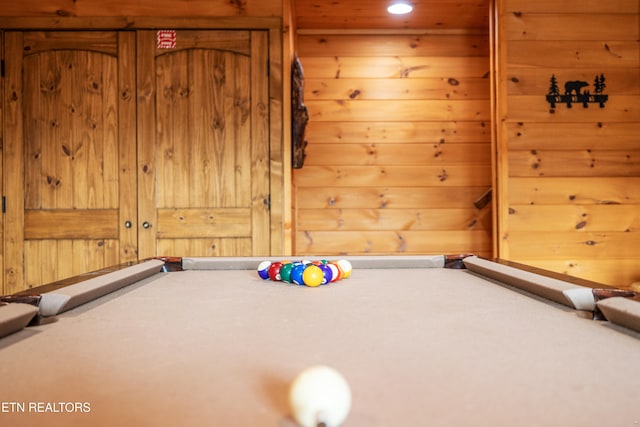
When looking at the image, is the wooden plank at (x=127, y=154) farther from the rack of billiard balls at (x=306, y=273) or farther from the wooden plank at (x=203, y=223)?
the rack of billiard balls at (x=306, y=273)

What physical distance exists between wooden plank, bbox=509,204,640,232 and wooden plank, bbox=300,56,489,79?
133 cm

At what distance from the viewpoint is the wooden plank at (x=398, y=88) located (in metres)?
3.65

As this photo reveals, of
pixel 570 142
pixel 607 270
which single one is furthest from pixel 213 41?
pixel 607 270

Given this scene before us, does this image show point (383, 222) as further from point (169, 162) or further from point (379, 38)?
point (169, 162)

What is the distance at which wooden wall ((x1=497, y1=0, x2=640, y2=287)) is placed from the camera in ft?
9.60

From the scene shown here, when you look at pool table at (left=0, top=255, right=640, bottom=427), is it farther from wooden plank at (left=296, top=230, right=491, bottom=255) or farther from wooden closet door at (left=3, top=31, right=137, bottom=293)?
wooden plank at (left=296, top=230, right=491, bottom=255)

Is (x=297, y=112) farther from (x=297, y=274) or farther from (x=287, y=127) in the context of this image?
(x=297, y=274)

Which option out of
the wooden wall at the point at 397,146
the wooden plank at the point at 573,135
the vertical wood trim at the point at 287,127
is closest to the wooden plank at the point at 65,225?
the vertical wood trim at the point at 287,127

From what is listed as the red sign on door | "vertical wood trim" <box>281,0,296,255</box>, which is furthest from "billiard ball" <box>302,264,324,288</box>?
the red sign on door

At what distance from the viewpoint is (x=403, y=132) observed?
367 centimetres

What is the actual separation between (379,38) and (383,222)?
1495 millimetres

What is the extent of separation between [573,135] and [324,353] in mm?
2877

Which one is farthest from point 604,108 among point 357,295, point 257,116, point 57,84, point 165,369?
point 57,84

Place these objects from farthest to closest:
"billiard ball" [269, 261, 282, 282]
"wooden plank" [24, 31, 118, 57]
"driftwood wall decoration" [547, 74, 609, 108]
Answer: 1. "driftwood wall decoration" [547, 74, 609, 108]
2. "wooden plank" [24, 31, 118, 57]
3. "billiard ball" [269, 261, 282, 282]
